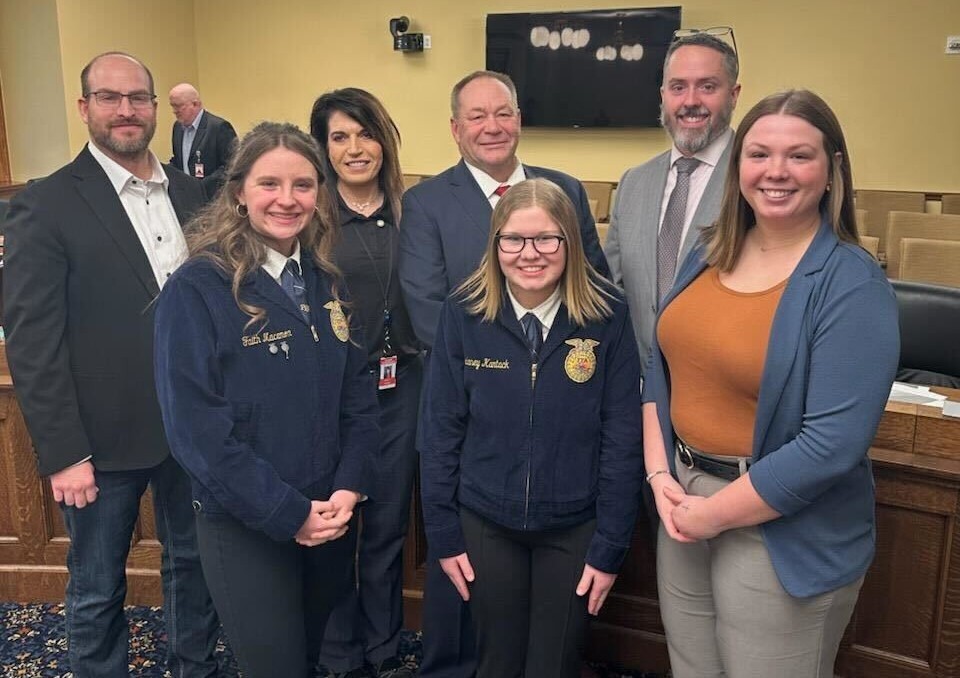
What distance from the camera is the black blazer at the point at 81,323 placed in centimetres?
184

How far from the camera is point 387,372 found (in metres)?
2.18

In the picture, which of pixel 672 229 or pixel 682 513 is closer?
pixel 682 513

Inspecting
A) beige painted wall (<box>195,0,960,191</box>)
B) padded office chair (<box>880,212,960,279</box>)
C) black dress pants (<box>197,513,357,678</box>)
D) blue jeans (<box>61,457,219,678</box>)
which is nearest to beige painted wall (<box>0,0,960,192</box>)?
beige painted wall (<box>195,0,960,191</box>)

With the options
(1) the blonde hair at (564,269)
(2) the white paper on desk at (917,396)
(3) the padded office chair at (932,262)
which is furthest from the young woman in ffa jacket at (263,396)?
(3) the padded office chair at (932,262)

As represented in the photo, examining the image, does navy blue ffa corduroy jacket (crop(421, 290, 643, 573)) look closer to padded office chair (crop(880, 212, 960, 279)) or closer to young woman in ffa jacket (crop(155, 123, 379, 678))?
young woman in ffa jacket (crop(155, 123, 379, 678))

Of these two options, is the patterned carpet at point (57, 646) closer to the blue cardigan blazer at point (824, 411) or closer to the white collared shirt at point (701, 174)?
the blue cardigan blazer at point (824, 411)

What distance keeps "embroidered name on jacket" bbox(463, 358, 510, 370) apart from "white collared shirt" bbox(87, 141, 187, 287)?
77 centimetres

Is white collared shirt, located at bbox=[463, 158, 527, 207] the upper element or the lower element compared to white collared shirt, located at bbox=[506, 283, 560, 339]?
upper

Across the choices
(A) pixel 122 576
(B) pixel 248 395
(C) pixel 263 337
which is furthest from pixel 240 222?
(A) pixel 122 576

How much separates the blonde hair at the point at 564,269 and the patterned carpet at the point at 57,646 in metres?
1.18

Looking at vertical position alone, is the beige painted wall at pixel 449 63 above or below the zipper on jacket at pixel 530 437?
above

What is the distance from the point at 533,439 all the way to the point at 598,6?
605cm

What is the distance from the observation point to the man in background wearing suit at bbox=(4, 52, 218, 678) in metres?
1.85

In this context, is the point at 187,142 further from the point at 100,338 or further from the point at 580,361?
the point at 580,361
